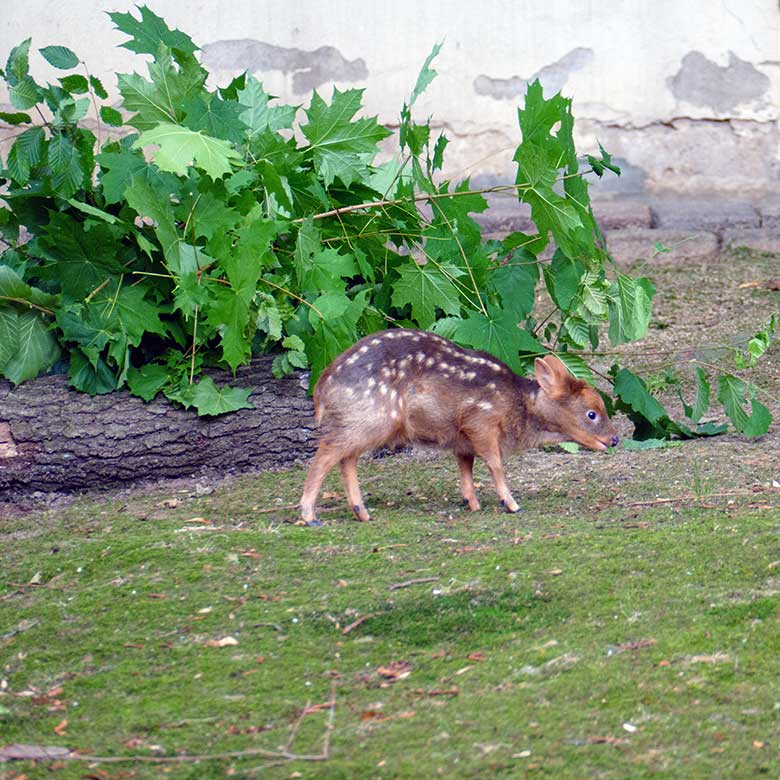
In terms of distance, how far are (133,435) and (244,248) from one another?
106 centimetres

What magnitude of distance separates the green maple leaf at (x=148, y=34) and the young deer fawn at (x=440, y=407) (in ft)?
6.44

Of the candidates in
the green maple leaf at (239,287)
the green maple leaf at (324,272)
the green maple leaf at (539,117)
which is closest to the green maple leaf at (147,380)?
the green maple leaf at (239,287)

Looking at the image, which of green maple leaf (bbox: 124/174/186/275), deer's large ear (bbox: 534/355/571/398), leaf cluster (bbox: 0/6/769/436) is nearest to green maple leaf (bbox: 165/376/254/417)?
leaf cluster (bbox: 0/6/769/436)

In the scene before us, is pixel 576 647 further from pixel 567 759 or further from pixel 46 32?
pixel 46 32

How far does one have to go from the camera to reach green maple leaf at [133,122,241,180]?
5.39 metres

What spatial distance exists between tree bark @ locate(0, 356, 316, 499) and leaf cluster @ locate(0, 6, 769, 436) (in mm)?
102

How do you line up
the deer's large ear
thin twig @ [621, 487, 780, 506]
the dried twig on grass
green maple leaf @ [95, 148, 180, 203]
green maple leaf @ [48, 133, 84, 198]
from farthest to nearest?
green maple leaf @ [48, 133, 84, 198] → green maple leaf @ [95, 148, 180, 203] → the deer's large ear → thin twig @ [621, 487, 780, 506] → the dried twig on grass

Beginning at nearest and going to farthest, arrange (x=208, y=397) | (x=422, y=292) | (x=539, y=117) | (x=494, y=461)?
(x=494, y=461)
(x=539, y=117)
(x=208, y=397)
(x=422, y=292)

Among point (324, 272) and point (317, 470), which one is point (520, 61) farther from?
point (317, 470)

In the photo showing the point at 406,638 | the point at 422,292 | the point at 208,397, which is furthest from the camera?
the point at 422,292

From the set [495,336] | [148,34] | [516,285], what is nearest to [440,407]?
[495,336]

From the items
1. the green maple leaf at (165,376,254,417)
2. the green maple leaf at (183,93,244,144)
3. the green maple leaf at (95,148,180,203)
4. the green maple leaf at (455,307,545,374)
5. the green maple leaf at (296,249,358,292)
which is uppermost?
the green maple leaf at (183,93,244,144)

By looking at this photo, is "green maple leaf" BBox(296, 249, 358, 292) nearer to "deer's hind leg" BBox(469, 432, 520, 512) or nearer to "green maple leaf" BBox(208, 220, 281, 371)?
"green maple leaf" BBox(208, 220, 281, 371)

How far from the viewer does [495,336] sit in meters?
6.31
